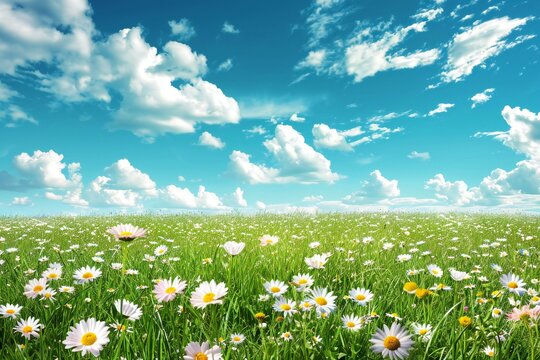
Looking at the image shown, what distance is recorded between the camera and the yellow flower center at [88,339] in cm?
202

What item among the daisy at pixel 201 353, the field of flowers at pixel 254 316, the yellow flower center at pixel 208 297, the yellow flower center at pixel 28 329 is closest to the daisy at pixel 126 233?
the field of flowers at pixel 254 316

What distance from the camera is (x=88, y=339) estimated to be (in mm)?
2031

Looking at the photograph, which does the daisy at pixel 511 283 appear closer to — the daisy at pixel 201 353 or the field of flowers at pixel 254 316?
the field of flowers at pixel 254 316

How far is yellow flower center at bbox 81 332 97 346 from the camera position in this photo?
2018 mm

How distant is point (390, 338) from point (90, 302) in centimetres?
290

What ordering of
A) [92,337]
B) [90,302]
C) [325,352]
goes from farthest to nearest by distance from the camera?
[90,302] < [325,352] < [92,337]

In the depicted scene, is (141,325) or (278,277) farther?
(278,277)

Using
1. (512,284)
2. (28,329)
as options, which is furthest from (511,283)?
(28,329)

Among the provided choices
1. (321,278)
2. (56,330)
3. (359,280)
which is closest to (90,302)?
(56,330)

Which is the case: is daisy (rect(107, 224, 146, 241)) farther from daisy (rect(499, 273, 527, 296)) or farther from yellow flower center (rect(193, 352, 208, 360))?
daisy (rect(499, 273, 527, 296))

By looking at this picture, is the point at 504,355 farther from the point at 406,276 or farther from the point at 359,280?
the point at 406,276

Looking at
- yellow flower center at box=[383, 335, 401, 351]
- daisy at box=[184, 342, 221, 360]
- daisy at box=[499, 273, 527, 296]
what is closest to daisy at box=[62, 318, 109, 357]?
daisy at box=[184, 342, 221, 360]

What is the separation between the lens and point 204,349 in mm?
1697

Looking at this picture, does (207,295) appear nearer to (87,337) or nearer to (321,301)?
(87,337)
